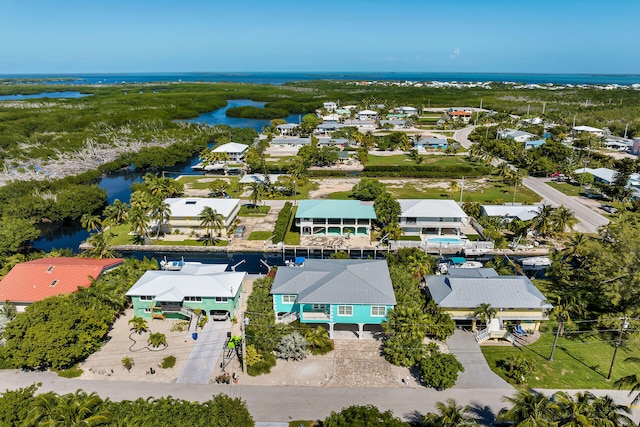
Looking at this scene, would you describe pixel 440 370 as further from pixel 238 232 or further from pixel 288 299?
pixel 238 232

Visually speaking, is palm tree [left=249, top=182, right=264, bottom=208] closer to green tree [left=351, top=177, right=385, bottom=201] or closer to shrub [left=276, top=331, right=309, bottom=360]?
green tree [left=351, top=177, right=385, bottom=201]

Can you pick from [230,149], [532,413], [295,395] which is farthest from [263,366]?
[230,149]

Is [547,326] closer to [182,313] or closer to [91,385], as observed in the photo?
[182,313]

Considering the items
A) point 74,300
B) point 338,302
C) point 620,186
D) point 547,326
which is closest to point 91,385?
point 74,300

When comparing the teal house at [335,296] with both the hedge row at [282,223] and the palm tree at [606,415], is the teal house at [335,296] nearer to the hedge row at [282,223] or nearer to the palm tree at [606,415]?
the palm tree at [606,415]

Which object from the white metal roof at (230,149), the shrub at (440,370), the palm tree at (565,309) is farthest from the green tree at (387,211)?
the white metal roof at (230,149)

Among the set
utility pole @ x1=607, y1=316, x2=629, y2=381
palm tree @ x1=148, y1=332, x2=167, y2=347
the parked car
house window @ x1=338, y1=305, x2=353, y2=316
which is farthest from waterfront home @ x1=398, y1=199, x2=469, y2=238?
palm tree @ x1=148, y1=332, x2=167, y2=347
